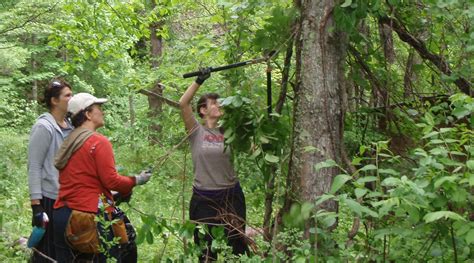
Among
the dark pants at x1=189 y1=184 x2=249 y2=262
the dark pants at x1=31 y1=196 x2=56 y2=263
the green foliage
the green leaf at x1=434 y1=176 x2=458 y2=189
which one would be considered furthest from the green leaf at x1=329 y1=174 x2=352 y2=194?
the dark pants at x1=31 y1=196 x2=56 y2=263

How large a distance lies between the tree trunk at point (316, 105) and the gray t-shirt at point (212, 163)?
1020 millimetres

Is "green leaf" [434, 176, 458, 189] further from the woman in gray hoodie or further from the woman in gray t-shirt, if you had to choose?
the woman in gray hoodie

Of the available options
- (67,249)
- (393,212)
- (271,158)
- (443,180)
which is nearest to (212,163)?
(271,158)

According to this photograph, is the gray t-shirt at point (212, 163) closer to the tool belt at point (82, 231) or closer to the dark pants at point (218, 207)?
the dark pants at point (218, 207)

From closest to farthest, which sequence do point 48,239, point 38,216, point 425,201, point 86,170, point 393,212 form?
point 425,201
point 393,212
point 86,170
point 38,216
point 48,239

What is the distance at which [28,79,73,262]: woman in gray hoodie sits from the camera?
456 cm

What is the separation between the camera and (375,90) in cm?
469

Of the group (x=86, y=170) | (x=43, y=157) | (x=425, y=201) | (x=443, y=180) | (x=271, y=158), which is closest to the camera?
(x=443, y=180)

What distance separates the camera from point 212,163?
15.5 feet

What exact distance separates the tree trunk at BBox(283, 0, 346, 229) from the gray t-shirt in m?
1.02

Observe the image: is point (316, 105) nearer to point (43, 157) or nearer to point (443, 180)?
point (443, 180)

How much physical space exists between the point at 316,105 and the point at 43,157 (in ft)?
7.39

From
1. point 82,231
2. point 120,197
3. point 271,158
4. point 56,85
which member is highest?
point 56,85

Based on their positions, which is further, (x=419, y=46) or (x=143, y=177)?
(x=419, y=46)
